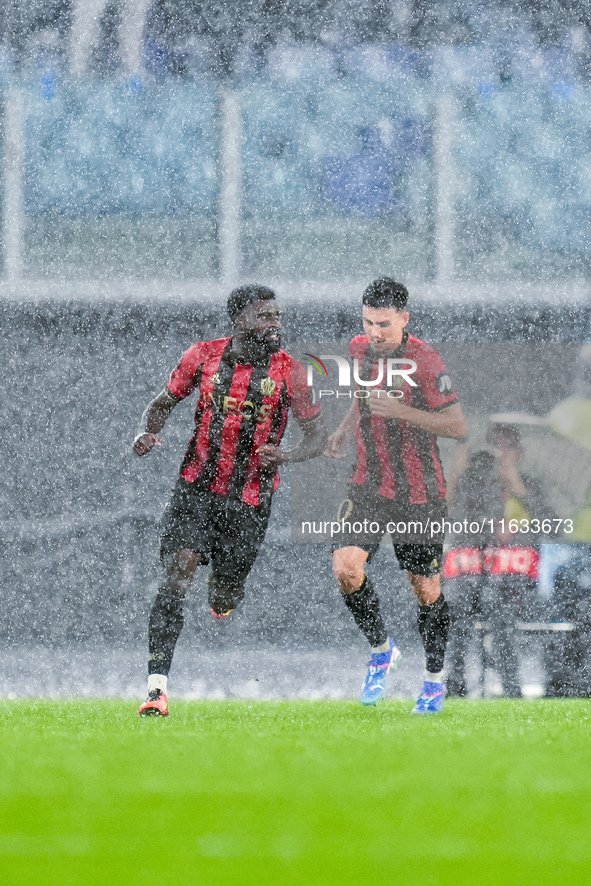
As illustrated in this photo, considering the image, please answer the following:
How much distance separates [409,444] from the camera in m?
4.72

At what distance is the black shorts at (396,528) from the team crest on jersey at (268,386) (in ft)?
1.30

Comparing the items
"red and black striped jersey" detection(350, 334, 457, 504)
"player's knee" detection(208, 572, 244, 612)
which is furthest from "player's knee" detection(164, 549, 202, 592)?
"red and black striped jersey" detection(350, 334, 457, 504)

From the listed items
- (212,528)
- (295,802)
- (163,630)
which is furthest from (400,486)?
(295,802)

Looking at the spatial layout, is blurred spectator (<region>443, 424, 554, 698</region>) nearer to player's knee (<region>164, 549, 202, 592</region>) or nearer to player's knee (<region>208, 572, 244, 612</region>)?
player's knee (<region>208, 572, 244, 612</region>)

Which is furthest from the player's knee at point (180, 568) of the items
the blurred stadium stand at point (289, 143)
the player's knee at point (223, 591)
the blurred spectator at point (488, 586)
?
the blurred stadium stand at point (289, 143)

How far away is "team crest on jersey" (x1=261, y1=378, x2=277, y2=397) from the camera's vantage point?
15.1 ft

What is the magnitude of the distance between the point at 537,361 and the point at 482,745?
6.33 meters

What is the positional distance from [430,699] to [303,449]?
853 mm

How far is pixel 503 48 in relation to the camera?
12203mm

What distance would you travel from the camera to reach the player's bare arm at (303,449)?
4488 millimetres

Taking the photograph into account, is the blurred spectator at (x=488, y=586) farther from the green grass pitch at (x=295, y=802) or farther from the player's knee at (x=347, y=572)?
the green grass pitch at (x=295, y=802)

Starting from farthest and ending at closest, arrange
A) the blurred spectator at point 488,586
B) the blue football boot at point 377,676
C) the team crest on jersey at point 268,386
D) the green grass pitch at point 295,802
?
the blurred spectator at point 488,586 < the blue football boot at point 377,676 < the team crest on jersey at point 268,386 < the green grass pitch at point 295,802

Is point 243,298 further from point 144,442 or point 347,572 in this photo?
point 347,572

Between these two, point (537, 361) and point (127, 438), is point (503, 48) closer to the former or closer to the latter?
point (537, 361)
